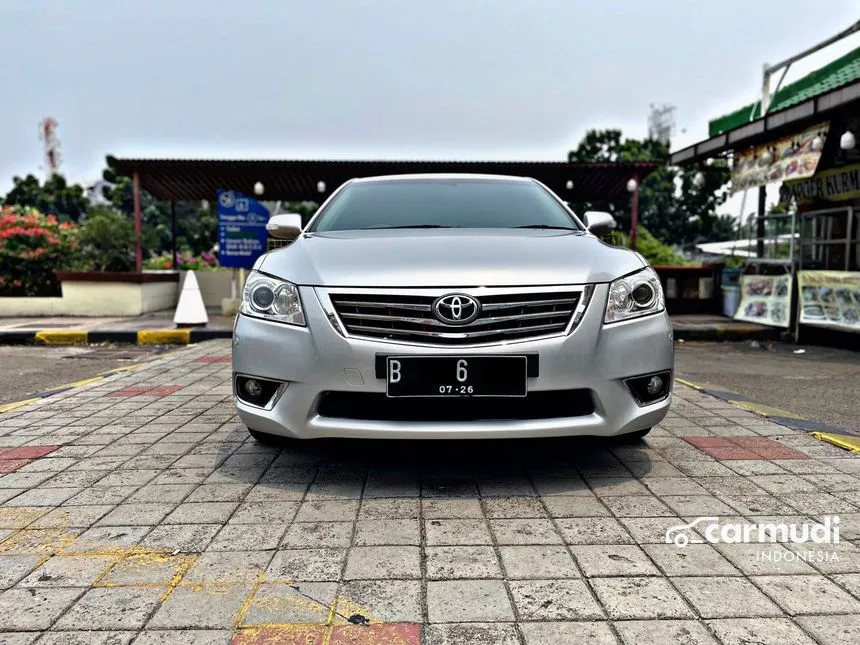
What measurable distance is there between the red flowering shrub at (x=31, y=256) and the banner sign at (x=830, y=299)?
12.3 m

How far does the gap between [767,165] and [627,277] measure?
8.17m

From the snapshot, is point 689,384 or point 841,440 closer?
point 841,440

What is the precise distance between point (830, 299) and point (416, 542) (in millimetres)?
7849

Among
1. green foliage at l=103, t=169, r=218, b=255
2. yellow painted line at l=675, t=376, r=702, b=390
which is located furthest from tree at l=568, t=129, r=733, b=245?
yellow painted line at l=675, t=376, r=702, b=390

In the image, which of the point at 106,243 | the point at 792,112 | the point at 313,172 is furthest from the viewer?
the point at 313,172

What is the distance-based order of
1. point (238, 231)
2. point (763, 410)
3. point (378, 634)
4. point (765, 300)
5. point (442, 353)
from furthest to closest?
point (238, 231) < point (765, 300) < point (763, 410) < point (442, 353) < point (378, 634)

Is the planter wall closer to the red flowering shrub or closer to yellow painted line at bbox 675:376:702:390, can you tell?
the red flowering shrub

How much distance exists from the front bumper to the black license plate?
33mm

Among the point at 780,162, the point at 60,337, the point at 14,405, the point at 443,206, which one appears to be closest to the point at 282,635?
the point at 443,206

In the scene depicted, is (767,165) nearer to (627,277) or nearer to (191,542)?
(627,277)

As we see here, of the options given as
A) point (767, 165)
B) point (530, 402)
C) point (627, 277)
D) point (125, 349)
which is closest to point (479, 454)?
point (530, 402)

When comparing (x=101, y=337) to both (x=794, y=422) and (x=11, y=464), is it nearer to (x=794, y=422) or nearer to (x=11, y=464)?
(x=11, y=464)

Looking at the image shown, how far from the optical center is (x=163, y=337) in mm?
9031

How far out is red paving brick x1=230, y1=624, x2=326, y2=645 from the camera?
162 cm
